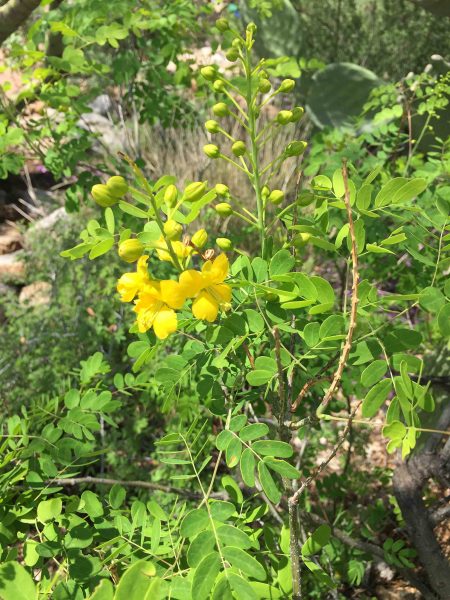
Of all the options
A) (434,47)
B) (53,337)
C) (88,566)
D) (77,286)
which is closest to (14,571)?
(88,566)

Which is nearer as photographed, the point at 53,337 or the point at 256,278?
the point at 256,278

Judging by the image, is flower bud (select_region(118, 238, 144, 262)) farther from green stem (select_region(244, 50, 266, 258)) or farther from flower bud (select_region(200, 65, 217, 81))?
flower bud (select_region(200, 65, 217, 81))

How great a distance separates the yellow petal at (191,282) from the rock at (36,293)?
7.37 feet

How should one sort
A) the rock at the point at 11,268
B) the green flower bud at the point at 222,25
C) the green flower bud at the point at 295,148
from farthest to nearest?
the rock at the point at 11,268
the green flower bud at the point at 222,25
the green flower bud at the point at 295,148

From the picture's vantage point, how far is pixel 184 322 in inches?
28.0

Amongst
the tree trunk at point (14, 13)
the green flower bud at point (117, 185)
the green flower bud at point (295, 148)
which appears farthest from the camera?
the tree trunk at point (14, 13)

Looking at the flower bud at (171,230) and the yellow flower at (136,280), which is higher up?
the flower bud at (171,230)

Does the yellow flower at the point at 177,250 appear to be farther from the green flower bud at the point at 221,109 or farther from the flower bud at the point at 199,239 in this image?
the green flower bud at the point at 221,109

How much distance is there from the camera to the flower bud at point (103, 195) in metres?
0.57

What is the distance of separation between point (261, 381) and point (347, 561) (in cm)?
95

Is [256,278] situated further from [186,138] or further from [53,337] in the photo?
[186,138]

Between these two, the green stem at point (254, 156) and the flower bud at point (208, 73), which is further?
the flower bud at point (208, 73)

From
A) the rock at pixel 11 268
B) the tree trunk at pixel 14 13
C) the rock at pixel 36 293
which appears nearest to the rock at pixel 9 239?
the rock at pixel 11 268

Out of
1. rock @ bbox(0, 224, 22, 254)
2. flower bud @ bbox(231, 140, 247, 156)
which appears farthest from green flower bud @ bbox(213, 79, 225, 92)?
rock @ bbox(0, 224, 22, 254)
